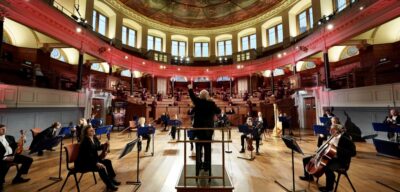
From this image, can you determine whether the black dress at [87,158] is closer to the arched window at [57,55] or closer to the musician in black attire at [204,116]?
the musician in black attire at [204,116]

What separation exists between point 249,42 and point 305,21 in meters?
6.22

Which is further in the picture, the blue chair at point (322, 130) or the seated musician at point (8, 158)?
the blue chair at point (322, 130)

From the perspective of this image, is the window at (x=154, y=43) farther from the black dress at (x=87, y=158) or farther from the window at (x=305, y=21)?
the black dress at (x=87, y=158)

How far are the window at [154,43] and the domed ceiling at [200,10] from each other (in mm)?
2262

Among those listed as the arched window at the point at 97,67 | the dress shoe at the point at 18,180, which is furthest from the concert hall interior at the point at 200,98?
the arched window at the point at 97,67

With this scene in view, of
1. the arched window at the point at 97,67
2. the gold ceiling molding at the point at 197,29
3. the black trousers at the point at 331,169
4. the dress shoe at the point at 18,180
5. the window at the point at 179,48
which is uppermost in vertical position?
the gold ceiling molding at the point at 197,29

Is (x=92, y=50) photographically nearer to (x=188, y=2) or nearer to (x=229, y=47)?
(x=188, y=2)

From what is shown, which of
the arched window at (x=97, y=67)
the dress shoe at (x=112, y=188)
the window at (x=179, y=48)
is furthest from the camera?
the window at (x=179, y=48)

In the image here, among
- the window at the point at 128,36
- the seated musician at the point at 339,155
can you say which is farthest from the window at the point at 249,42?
the seated musician at the point at 339,155

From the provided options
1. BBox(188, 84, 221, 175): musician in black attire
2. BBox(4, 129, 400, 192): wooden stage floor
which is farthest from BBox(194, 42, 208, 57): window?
BBox(188, 84, 221, 175): musician in black attire

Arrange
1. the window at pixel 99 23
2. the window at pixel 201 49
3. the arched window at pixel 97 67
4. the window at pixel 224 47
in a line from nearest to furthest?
the arched window at pixel 97 67 < the window at pixel 99 23 < the window at pixel 224 47 < the window at pixel 201 49

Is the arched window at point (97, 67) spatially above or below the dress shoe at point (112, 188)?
above

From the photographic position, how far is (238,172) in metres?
4.64

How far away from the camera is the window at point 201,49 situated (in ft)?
76.0
